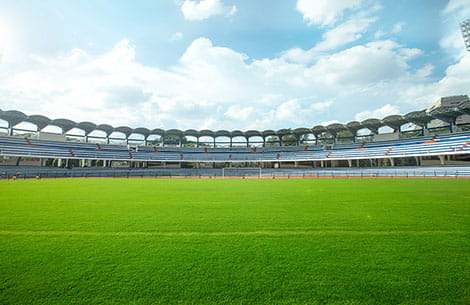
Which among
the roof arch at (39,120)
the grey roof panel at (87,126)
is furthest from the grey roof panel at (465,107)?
the roof arch at (39,120)

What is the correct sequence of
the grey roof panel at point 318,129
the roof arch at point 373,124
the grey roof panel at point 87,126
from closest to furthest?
1. the roof arch at point 373,124
2. the grey roof panel at point 87,126
3. the grey roof panel at point 318,129

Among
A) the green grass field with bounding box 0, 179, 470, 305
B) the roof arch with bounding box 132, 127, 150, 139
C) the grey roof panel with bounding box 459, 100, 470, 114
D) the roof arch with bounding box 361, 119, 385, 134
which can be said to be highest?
the roof arch with bounding box 132, 127, 150, 139

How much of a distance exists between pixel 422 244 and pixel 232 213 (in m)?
4.91

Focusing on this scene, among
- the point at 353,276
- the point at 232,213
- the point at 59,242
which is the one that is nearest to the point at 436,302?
the point at 353,276

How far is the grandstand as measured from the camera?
35875 millimetres

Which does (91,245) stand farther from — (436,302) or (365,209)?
(365,209)

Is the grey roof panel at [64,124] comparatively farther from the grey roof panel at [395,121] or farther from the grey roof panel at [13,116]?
the grey roof panel at [395,121]

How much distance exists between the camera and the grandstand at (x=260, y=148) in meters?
A: 35.9

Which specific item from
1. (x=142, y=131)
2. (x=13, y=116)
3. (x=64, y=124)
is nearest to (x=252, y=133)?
(x=142, y=131)

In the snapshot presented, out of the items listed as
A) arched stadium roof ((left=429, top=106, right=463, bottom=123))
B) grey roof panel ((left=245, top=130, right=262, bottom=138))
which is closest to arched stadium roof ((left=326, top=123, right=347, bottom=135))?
arched stadium roof ((left=429, top=106, right=463, bottom=123))

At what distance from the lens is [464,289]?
2.80 meters

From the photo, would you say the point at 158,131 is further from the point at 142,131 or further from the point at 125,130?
the point at 125,130

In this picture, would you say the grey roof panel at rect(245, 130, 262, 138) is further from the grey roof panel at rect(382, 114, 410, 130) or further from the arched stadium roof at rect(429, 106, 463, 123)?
the arched stadium roof at rect(429, 106, 463, 123)

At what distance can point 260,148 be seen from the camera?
5844 cm
